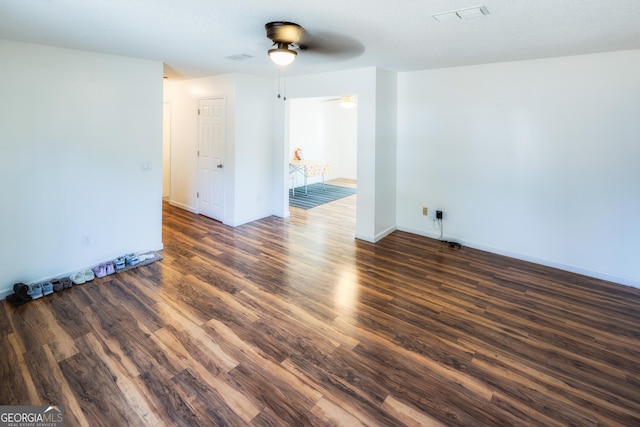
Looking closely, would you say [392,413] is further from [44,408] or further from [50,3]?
[50,3]

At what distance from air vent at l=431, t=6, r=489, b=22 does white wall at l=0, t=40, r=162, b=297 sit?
3.35 meters

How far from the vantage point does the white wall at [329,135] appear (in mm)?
9133

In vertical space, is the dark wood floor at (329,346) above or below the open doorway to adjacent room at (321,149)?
below

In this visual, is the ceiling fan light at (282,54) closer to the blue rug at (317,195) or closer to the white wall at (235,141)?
the white wall at (235,141)

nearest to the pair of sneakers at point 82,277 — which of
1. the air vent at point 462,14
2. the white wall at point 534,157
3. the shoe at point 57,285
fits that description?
the shoe at point 57,285

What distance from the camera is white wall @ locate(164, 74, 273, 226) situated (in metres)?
5.20

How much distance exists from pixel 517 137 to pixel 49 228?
5.47 m

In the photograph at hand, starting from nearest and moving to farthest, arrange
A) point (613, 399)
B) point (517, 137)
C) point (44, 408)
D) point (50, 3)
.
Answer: point (44, 408), point (613, 399), point (50, 3), point (517, 137)

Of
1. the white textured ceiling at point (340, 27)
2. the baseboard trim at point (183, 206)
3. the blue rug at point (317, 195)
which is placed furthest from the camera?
the blue rug at point (317, 195)

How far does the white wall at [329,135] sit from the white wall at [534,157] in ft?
15.0

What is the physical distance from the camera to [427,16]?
245 cm

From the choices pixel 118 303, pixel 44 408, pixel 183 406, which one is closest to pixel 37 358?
pixel 44 408

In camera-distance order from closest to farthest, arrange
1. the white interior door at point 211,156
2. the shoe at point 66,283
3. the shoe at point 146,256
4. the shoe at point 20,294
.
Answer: the shoe at point 20,294 < the shoe at point 66,283 < the shoe at point 146,256 < the white interior door at point 211,156

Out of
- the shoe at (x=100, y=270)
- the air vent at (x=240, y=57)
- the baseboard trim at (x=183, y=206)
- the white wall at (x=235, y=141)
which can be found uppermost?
the air vent at (x=240, y=57)
